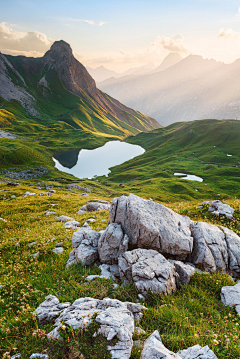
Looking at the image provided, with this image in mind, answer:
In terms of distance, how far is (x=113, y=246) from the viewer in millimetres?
9062

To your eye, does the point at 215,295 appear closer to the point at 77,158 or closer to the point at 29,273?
the point at 29,273

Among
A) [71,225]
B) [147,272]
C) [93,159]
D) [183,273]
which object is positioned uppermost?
[93,159]

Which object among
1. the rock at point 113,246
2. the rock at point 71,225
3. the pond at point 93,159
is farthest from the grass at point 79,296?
the pond at point 93,159

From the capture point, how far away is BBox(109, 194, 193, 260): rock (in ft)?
29.8

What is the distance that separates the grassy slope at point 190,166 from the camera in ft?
239

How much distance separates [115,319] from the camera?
16.5 ft

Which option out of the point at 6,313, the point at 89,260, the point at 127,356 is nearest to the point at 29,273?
the point at 6,313

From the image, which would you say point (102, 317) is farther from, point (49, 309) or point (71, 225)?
point (71, 225)

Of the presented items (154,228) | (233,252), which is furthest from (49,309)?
(233,252)

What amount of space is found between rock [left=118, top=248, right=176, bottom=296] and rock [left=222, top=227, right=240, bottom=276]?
3.86 metres

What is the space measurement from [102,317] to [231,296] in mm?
5237

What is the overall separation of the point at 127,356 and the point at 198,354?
1.87 m

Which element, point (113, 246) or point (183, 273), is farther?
point (113, 246)

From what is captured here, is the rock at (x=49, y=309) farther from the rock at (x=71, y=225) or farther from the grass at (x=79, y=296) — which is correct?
the rock at (x=71, y=225)
